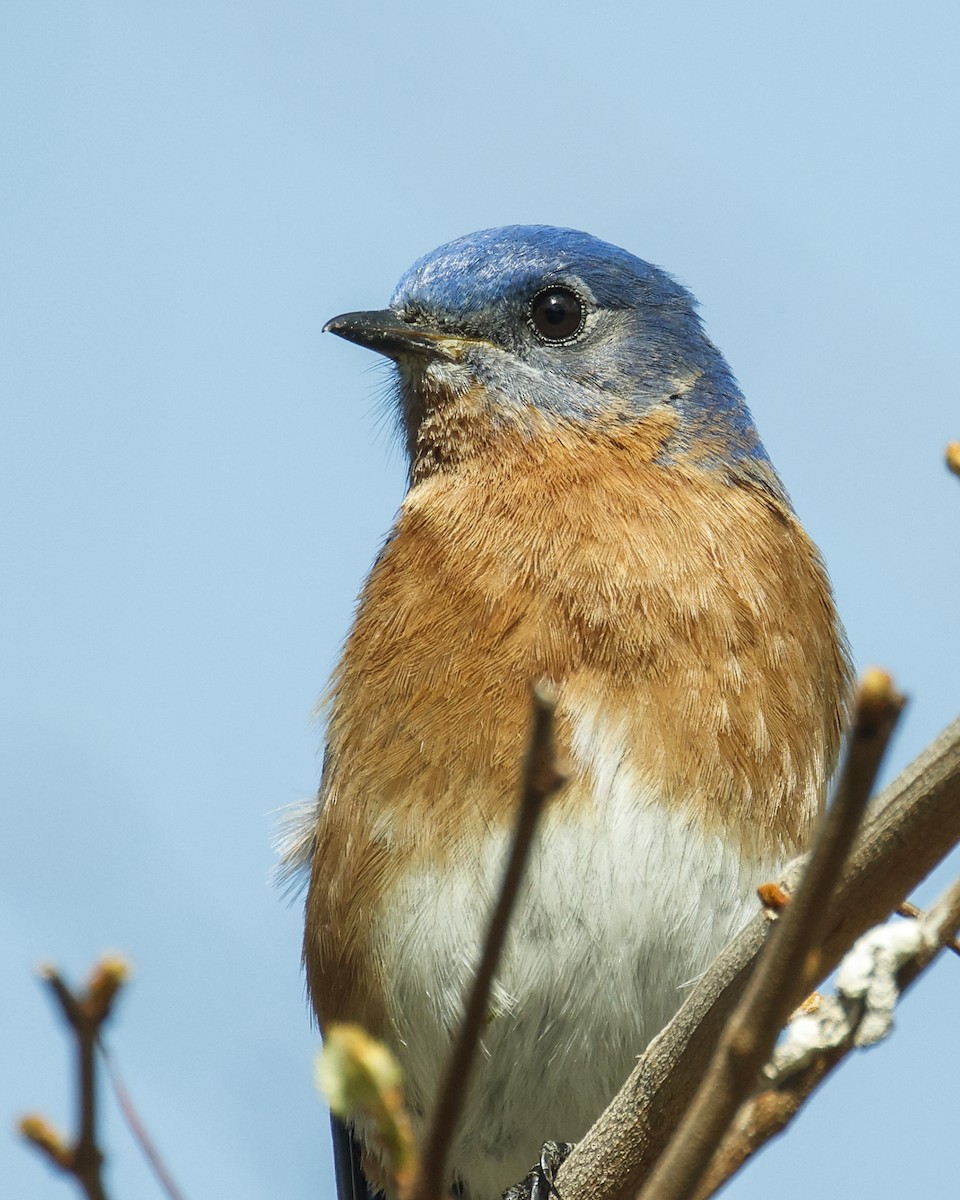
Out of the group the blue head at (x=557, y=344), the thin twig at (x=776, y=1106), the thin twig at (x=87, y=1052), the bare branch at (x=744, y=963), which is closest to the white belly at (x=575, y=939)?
the bare branch at (x=744, y=963)

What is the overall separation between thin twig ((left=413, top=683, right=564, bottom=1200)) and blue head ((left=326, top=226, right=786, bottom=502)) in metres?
4.92

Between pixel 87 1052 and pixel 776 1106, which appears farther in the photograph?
pixel 776 1106

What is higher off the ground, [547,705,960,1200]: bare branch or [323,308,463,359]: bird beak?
[323,308,463,359]: bird beak

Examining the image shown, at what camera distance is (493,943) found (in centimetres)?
169

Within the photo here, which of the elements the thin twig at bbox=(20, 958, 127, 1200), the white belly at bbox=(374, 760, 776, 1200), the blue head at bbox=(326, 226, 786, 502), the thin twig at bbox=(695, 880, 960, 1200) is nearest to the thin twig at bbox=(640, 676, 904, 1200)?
the thin twig at bbox=(695, 880, 960, 1200)

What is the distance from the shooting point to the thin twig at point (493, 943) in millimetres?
1549

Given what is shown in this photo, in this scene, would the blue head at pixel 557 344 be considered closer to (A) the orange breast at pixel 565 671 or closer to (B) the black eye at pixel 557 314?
(B) the black eye at pixel 557 314

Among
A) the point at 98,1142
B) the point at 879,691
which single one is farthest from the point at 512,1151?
the point at 879,691

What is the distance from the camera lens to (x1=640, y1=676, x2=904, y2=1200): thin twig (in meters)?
1.81

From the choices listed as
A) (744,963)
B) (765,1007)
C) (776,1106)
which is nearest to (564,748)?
(744,963)

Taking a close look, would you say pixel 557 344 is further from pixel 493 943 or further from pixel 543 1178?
pixel 493 943

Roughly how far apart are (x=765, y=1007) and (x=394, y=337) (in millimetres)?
5224

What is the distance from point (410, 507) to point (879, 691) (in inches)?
190

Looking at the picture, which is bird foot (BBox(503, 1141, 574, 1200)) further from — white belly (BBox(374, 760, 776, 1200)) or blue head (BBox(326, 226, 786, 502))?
blue head (BBox(326, 226, 786, 502))
